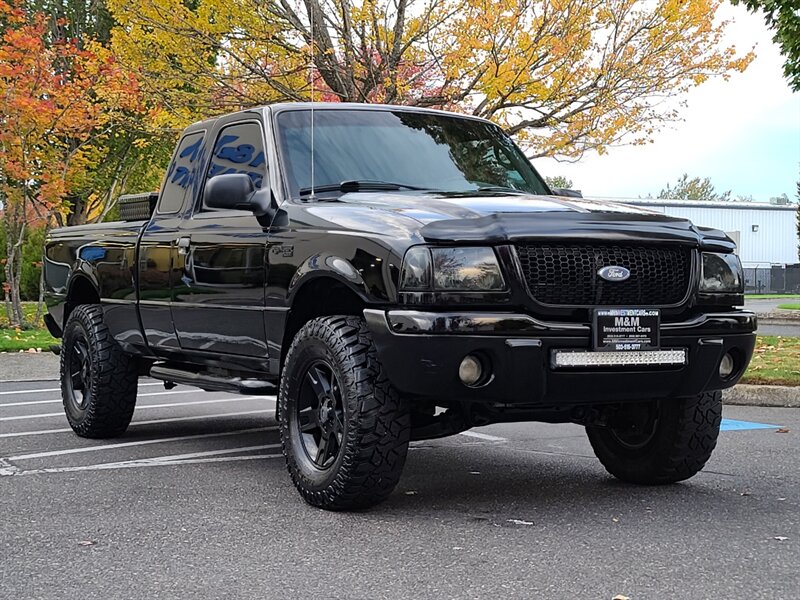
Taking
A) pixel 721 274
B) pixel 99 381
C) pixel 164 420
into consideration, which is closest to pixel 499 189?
pixel 721 274

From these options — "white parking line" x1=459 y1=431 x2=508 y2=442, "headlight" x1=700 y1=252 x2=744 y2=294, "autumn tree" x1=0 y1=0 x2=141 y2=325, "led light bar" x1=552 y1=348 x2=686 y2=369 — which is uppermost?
"autumn tree" x1=0 y1=0 x2=141 y2=325

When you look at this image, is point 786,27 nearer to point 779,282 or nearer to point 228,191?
point 228,191

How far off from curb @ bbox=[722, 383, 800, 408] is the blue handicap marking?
129cm

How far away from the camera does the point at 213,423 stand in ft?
30.5

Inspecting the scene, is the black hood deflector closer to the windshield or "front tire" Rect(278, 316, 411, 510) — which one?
"front tire" Rect(278, 316, 411, 510)

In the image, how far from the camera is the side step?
623 cm

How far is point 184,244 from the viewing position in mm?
6844

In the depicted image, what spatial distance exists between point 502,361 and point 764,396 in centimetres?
622

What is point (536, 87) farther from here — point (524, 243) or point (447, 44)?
point (524, 243)

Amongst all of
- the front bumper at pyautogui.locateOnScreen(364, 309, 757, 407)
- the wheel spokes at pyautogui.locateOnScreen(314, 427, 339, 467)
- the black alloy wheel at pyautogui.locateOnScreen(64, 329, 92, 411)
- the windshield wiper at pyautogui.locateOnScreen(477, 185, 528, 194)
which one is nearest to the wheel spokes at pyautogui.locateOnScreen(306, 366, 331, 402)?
the wheel spokes at pyautogui.locateOnScreen(314, 427, 339, 467)

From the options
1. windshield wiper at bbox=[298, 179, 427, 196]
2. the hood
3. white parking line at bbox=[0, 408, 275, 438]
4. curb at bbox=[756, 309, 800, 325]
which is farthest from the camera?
curb at bbox=[756, 309, 800, 325]

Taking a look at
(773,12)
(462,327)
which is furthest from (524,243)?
(773,12)

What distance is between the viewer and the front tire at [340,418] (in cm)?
509

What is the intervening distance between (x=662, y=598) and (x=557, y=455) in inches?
135
